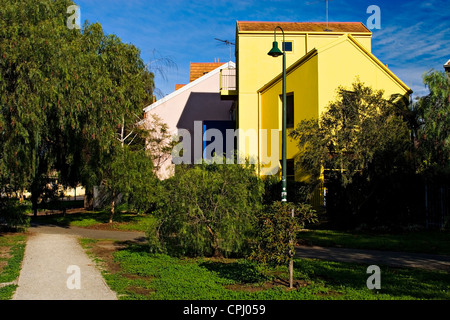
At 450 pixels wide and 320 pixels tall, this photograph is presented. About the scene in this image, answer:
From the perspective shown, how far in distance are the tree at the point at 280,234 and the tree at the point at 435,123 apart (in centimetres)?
1183

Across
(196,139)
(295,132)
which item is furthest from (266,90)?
(196,139)

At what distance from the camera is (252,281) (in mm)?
8711

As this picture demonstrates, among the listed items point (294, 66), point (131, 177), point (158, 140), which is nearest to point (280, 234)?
point (131, 177)

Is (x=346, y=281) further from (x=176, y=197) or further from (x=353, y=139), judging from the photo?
(x=353, y=139)

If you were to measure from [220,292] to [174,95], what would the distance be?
26021mm

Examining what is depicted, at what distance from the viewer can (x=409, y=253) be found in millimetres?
12680

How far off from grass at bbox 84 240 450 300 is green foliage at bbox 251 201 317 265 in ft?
1.92

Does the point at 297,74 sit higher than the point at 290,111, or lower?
higher

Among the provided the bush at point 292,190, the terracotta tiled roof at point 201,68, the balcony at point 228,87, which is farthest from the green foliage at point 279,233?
the terracotta tiled roof at point 201,68

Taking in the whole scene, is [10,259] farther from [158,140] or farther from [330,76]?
[158,140]

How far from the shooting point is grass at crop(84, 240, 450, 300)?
7.57 meters

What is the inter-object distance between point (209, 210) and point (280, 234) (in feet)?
10.6

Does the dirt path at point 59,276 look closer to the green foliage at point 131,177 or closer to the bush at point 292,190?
the green foliage at point 131,177

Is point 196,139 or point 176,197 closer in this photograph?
point 176,197
